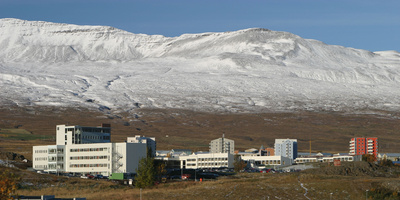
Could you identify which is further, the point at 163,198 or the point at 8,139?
the point at 8,139

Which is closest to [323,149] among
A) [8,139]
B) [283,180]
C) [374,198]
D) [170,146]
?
[170,146]

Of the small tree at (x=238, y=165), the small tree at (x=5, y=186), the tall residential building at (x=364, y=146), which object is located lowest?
the small tree at (x=238, y=165)

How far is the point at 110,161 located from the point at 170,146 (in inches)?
2778

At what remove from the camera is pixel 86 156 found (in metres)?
106

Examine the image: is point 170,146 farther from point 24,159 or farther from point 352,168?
point 352,168

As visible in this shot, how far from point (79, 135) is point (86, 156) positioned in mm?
7451

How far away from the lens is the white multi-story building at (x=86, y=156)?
4050 inches

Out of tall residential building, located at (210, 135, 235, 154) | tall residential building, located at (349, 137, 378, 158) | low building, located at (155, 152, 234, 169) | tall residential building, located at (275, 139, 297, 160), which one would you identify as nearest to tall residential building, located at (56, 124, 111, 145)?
low building, located at (155, 152, 234, 169)

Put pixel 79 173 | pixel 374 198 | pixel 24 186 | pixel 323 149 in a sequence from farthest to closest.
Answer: pixel 323 149
pixel 79 173
pixel 24 186
pixel 374 198

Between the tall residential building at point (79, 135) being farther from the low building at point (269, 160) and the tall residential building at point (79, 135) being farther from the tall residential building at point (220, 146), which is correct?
the tall residential building at point (220, 146)

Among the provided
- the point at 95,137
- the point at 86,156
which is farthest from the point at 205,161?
the point at 86,156

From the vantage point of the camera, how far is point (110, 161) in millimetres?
103125

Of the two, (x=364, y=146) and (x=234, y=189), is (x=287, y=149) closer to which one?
(x=364, y=146)

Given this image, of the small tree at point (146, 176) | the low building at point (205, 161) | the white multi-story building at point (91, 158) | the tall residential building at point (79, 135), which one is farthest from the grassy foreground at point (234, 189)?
the low building at point (205, 161)
